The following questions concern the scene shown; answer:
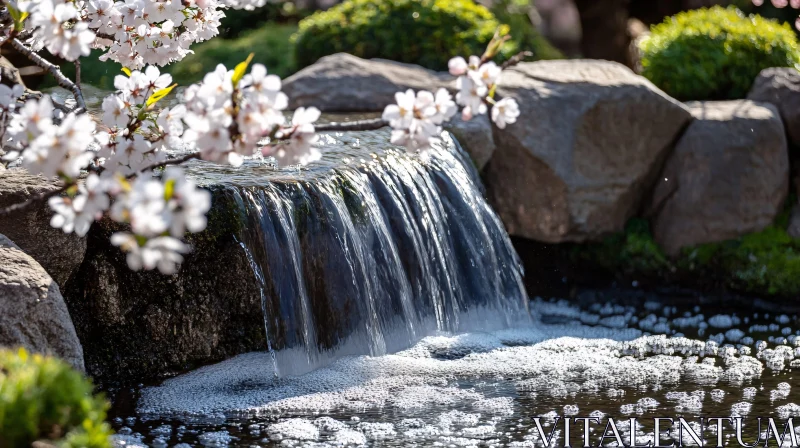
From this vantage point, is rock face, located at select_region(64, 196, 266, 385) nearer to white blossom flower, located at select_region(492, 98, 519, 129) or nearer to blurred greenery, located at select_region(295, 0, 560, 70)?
white blossom flower, located at select_region(492, 98, 519, 129)

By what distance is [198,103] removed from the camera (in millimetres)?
3416

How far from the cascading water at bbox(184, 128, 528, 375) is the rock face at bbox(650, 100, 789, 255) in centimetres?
190

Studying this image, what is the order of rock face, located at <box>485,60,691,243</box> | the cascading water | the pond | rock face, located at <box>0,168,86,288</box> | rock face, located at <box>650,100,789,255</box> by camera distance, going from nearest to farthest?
1. the pond
2. rock face, located at <box>0,168,86,288</box>
3. the cascading water
4. rock face, located at <box>485,60,691,243</box>
5. rock face, located at <box>650,100,789,255</box>

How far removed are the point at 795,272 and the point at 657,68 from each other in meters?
2.55

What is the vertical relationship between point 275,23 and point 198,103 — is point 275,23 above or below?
above

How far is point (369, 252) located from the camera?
6.18 m

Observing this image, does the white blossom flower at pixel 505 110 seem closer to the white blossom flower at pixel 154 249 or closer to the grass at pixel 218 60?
the white blossom flower at pixel 154 249

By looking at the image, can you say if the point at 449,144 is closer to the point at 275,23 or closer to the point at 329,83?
the point at 329,83

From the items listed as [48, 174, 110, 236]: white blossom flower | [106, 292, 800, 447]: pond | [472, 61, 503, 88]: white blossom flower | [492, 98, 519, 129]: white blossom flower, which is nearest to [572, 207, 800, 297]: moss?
[106, 292, 800, 447]: pond

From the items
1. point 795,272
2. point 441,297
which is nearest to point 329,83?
point 441,297

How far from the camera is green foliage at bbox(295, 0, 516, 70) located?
960 centimetres

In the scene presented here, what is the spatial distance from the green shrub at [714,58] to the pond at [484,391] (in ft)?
10.0

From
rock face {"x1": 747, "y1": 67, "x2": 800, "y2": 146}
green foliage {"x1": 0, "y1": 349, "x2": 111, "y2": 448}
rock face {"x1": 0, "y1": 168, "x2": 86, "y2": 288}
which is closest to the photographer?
green foliage {"x1": 0, "y1": 349, "x2": 111, "y2": 448}

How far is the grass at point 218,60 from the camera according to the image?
11.0 metres
